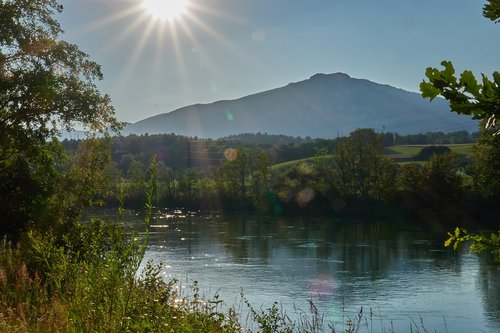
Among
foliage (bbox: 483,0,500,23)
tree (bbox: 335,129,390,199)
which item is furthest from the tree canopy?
tree (bbox: 335,129,390,199)

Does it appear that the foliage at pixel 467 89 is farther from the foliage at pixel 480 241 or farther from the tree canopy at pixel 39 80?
the tree canopy at pixel 39 80

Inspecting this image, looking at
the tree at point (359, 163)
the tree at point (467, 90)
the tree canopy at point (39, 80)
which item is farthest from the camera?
the tree at point (359, 163)

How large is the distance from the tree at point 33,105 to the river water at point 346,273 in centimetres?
558

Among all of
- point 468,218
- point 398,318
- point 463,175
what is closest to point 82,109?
point 398,318

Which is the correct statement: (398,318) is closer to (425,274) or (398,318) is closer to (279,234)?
(425,274)

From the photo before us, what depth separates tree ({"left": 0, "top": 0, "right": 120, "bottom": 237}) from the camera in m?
17.9

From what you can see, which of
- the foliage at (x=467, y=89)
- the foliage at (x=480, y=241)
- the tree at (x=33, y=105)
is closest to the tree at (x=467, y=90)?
the foliage at (x=467, y=89)

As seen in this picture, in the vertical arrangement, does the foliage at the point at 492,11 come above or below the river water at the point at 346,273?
above

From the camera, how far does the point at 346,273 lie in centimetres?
2994

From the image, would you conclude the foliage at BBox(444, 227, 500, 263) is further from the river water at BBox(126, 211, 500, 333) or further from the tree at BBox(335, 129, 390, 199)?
the tree at BBox(335, 129, 390, 199)

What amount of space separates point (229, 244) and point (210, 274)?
12.8 meters

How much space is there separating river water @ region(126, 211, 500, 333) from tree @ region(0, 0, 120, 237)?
220 inches

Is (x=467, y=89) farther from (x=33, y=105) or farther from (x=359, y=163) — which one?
(x=359, y=163)

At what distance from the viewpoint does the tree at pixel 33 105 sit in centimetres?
1789
